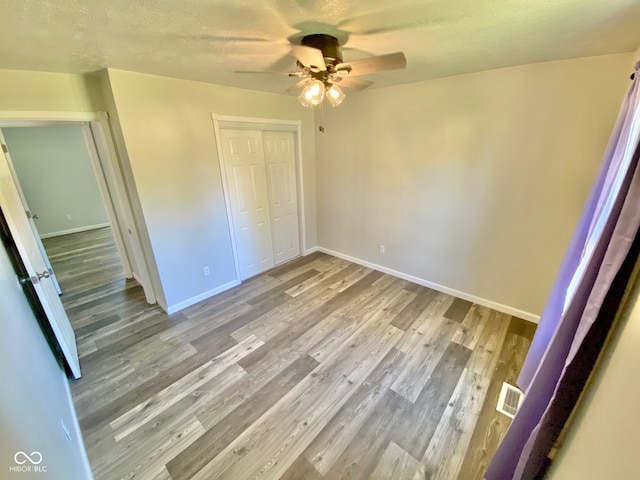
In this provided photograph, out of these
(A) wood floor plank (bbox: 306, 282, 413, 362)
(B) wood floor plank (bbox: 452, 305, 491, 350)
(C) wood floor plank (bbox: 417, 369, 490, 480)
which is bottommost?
(C) wood floor plank (bbox: 417, 369, 490, 480)

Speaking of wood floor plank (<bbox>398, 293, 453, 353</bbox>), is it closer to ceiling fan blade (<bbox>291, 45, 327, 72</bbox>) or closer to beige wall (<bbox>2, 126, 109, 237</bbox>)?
ceiling fan blade (<bbox>291, 45, 327, 72</bbox>)

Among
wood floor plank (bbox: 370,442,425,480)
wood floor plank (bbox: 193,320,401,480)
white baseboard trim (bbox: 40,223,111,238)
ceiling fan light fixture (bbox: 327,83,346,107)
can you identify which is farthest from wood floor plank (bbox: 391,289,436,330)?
white baseboard trim (bbox: 40,223,111,238)

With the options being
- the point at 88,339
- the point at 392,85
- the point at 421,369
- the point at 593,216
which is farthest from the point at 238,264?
the point at 593,216

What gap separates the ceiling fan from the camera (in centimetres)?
150

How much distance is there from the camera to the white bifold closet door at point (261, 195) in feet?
11.1

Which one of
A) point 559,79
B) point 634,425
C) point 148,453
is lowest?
point 148,453

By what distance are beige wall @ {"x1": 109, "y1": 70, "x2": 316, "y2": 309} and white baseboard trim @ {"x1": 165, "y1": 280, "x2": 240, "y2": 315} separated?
0.03m

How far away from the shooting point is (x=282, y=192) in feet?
13.2

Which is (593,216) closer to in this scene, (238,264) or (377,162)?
(377,162)

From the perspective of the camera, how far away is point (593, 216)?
1.52 meters

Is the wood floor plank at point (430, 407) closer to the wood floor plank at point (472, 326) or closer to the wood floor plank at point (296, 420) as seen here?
the wood floor plank at point (472, 326)

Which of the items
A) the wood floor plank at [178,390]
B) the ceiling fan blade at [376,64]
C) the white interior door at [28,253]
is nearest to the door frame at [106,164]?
the white interior door at [28,253]

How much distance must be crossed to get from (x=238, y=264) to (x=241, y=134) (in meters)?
Result: 1.73

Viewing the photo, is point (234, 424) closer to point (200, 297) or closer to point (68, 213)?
point (200, 297)
